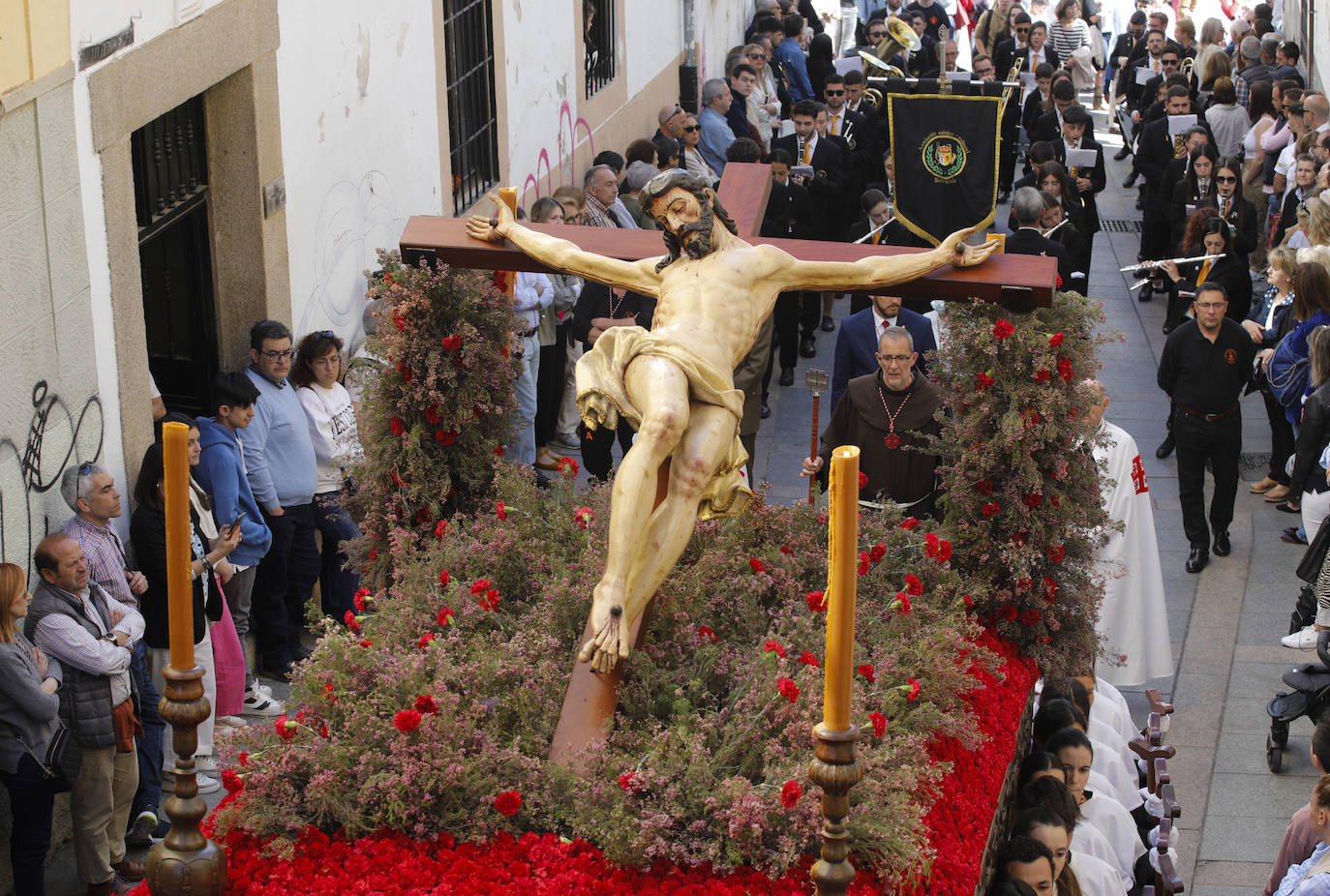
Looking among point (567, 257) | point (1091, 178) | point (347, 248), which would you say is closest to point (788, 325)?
point (1091, 178)

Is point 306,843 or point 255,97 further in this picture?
point 255,97

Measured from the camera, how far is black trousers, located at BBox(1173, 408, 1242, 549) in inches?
416

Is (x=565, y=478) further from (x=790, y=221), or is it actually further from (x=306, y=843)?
(x=790, y=221)

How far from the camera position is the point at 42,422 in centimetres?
729

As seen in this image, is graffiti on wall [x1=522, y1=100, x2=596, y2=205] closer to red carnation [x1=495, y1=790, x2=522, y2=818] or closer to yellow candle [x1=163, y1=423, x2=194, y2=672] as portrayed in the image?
red carnation [x1=495, y1=790, x2=522, y2=818]

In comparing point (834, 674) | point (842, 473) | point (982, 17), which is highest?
point (842, 473)

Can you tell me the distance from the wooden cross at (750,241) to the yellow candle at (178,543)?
2514 mm

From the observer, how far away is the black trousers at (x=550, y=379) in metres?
12.0

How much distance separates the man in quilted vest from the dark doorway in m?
2.28

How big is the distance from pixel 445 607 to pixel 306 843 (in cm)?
145

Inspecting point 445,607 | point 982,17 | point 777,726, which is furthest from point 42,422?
point 982,17

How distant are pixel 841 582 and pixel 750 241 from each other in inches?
108

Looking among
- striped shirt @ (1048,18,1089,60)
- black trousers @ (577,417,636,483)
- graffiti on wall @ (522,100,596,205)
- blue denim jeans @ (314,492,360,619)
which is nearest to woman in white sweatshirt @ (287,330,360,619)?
blue denim jeans @ (314,492,360,619)

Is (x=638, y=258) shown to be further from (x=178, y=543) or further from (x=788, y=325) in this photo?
(x=788, y=325)
